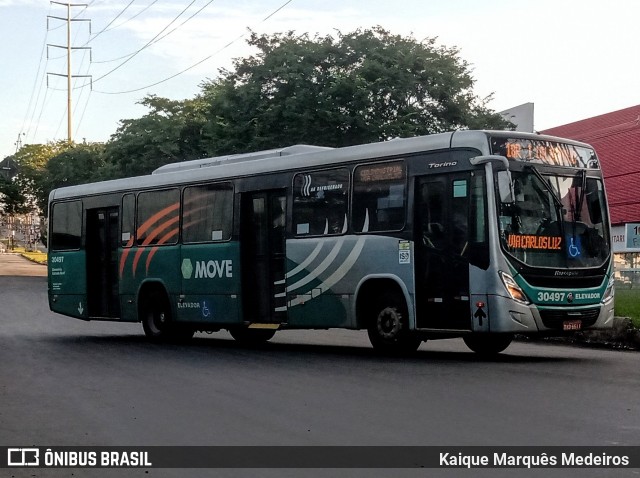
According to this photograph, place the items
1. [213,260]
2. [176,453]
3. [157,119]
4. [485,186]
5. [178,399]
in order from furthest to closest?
[157,119] → [213,260] → [485,186] → [178,399] → [176,453]

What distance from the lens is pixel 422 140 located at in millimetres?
15719

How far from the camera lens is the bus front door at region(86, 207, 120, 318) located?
73.0 ft

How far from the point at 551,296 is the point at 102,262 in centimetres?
1076

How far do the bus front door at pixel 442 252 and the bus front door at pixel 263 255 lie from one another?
3.18m

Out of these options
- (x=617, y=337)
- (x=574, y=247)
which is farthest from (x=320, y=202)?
(x=617, y=337)

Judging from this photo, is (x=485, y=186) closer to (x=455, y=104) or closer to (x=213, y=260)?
(x=213, y=260)

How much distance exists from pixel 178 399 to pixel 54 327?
15.5 metres

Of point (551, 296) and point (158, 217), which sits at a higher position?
point (158, 217)

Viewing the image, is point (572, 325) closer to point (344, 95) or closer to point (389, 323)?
point (389, 323)

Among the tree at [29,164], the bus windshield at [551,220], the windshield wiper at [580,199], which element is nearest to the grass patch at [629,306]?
the bus windshield at [551,220]

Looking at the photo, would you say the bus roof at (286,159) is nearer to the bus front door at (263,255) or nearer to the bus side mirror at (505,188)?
the bus side mirror at (505,188)

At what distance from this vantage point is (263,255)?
60.8 feet

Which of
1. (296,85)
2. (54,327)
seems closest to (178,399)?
(54,327)

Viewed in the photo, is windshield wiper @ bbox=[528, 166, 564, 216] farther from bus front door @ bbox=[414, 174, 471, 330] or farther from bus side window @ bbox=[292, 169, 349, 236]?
bus side window @ bbox=[292, 169, 349, 236]
